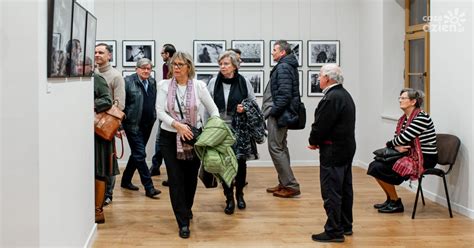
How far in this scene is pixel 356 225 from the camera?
623 centimetres

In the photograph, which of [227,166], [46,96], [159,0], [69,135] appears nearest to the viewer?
[46,96]

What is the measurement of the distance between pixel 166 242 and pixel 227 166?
97 cm

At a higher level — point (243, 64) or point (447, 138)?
point (243, 64)

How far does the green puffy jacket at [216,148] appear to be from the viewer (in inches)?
222

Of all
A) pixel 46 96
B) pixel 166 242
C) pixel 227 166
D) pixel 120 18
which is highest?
pixel 120 18

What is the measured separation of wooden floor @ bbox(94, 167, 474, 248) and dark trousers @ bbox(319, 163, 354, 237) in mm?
190

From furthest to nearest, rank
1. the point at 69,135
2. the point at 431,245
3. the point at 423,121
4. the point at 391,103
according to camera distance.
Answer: the point at 391,103
the point at 423,121
the point at 431,245
the point at 69,135

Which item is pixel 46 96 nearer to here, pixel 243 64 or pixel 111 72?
pixel 111 72

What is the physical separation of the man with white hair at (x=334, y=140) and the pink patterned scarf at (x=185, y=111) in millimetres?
1189

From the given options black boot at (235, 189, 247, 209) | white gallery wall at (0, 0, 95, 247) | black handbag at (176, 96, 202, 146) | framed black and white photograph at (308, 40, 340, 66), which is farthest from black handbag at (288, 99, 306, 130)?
white gallery wall at (0, 0, 95, 247)

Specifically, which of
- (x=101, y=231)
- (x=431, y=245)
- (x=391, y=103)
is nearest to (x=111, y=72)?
(x=101, y=231)

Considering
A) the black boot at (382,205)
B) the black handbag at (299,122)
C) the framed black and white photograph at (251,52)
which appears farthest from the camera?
the framed black and white photograph at (251,52)

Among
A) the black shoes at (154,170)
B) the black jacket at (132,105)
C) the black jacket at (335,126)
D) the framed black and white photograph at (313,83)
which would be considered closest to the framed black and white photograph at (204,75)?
the framed black and white photograph at (313,83)

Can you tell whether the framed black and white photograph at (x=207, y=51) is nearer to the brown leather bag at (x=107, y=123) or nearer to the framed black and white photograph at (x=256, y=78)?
the framed black and white photograph at (x=256, y=78)
